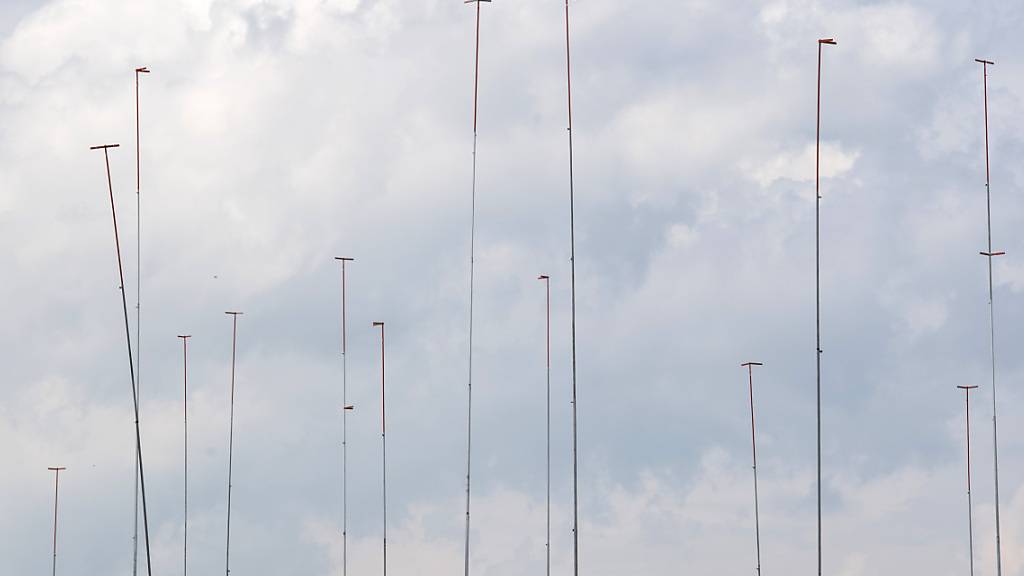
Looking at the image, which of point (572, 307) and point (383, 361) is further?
point (383, 361)

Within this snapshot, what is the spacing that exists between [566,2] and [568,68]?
216 cm

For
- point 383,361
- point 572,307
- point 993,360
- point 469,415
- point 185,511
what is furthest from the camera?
point 185,511

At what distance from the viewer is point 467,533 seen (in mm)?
87875

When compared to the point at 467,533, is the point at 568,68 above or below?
above

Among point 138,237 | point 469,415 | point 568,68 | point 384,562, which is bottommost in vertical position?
point 384,562

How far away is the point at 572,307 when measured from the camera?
262 feet

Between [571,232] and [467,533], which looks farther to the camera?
[467,533]

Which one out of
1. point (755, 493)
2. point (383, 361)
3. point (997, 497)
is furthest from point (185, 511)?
point (997, 497)

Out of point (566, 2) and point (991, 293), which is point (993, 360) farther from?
point (566, 2)

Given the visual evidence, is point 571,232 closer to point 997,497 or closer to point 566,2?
point 566,2

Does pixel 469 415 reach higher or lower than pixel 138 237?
lower

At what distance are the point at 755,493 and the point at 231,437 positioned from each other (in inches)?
897

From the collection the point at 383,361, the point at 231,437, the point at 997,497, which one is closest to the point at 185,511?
the point at 231,437

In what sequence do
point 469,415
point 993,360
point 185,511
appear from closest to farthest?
point 469,415
point 993,360
point 185,511
